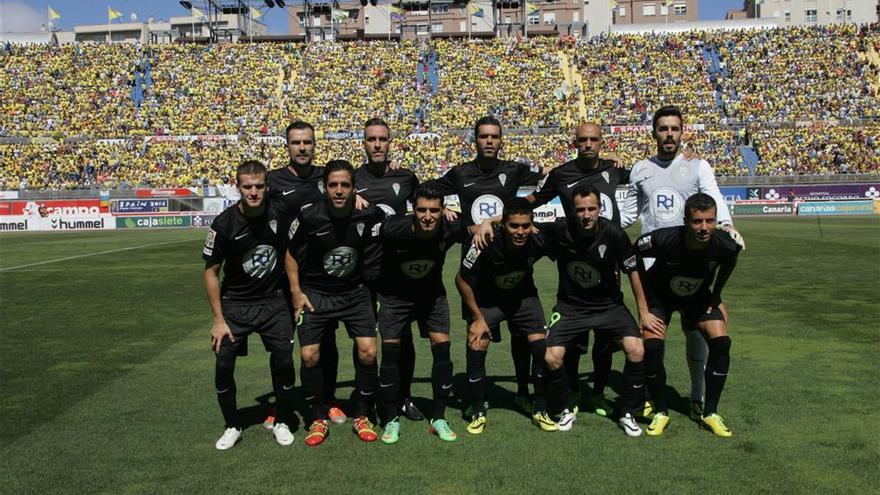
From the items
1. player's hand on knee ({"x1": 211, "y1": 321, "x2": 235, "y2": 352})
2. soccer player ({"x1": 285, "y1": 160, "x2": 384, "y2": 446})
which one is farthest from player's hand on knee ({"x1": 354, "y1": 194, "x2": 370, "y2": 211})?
player's hand on knee ({"x1": 211, "y1": 321, "x2": 235, "y2": 352})

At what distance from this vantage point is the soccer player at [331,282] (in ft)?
19.8

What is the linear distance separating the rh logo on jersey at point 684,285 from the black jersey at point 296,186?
3.19 meters

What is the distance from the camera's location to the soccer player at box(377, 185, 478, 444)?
595 centimetres

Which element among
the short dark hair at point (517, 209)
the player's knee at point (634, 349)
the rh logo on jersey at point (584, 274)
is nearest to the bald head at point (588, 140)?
the short dark hair at point (517, 209)

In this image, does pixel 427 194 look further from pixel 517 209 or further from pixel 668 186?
pixel 668 186

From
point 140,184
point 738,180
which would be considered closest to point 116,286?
point 140,184

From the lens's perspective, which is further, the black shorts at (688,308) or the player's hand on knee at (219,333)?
the black shorts at (688,308)

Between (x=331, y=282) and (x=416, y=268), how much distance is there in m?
0.74

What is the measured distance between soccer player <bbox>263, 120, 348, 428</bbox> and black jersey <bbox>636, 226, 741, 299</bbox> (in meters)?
2.85

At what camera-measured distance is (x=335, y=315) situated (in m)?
6.17

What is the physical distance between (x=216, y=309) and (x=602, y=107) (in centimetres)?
4276

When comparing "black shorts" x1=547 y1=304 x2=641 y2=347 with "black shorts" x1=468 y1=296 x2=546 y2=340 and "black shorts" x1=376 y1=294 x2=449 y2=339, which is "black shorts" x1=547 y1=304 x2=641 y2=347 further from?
"black shorts" x1=376 y1=294 x2=449 y2=339

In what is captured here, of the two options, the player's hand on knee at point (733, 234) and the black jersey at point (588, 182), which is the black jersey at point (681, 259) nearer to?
the player's hand on knee at point (733, 234)

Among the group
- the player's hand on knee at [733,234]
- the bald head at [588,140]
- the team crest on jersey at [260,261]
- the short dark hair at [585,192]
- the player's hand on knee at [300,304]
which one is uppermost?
the bald head at [588,140]
